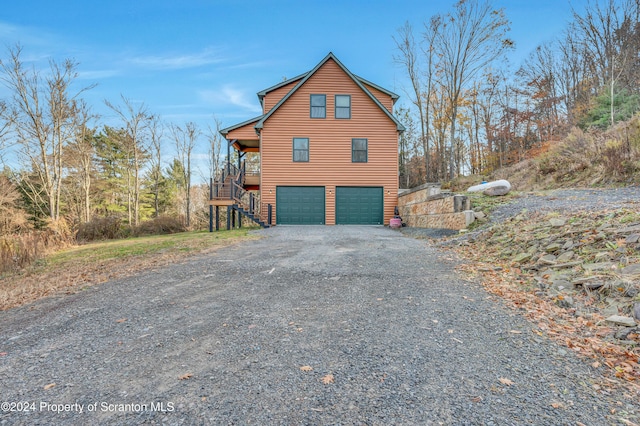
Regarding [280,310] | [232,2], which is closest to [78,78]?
[232,2]

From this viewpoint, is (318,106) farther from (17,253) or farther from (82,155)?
(82,155)

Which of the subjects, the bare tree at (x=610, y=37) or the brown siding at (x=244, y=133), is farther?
the brown siding at (x=244, y=133)

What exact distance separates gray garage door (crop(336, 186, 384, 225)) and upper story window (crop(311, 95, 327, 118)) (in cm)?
400

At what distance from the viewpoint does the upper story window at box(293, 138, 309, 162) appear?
15255 mm

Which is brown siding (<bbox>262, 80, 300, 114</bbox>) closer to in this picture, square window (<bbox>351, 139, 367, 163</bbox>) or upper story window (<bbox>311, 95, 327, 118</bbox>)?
upper story window (<bbox>311, 95, 327, 118</bbox>)

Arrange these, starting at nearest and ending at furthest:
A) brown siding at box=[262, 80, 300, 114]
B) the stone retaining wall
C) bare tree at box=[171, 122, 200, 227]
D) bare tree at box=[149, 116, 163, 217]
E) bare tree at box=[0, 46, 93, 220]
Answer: the stone retaining wall < brown siding at box=[262, 80, 300, 114] < bare tree at box=[0, 46, 93, 220] < bare tree at box=[149, 116, 163, 217] < bare tree at box=[171, 122, 200, 227]

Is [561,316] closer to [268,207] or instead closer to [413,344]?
[413,344]

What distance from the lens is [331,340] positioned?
9.00 feet

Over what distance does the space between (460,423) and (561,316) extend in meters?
2.29

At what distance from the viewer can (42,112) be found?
17484mm

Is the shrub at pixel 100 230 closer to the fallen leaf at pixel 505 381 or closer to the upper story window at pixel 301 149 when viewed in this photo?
the upper story window at pixel 301 149

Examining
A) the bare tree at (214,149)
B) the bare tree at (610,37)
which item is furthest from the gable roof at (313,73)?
the bare tree at (214,149)

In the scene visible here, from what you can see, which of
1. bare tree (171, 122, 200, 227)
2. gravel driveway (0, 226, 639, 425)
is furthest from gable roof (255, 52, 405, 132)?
bare tree (171, 122, 200, 227)

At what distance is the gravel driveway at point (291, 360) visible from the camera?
1.83 metres
